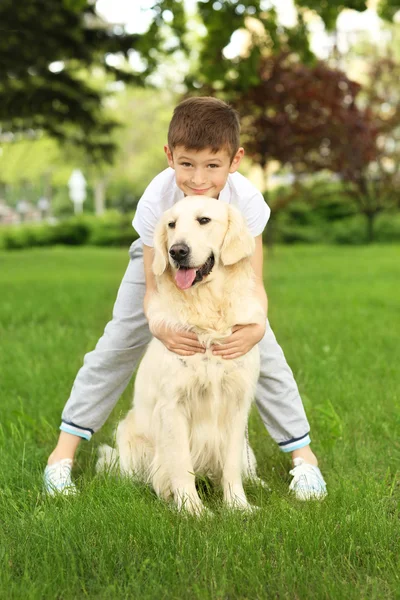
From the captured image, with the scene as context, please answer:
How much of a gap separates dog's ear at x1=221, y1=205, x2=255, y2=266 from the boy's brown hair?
29 centimetres

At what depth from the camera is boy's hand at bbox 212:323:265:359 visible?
315 centimetres

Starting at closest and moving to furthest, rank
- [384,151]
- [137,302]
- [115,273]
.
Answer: [137,302], [115,273], [384,151]

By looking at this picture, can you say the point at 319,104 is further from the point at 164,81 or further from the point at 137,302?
the point at 164,81

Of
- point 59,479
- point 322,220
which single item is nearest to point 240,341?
point 59,479

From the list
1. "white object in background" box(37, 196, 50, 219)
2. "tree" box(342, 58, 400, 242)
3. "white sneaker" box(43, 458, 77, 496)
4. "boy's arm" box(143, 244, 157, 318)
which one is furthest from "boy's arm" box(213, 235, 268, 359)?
"white object in background" box(37, 196, 50, 219)

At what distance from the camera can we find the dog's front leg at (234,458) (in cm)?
327

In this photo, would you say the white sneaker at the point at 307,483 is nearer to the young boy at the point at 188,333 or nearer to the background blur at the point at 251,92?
the young boy at the point at 188,333

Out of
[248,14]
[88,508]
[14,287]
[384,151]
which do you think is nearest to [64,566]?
[88,508]

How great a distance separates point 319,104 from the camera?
55.7ft

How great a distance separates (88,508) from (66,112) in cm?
1290

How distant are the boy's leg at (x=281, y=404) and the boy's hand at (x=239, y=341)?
45 centimetres

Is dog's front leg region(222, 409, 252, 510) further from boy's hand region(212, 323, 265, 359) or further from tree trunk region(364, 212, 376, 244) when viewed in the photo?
tree trunk region(364, 212, 376, 244)

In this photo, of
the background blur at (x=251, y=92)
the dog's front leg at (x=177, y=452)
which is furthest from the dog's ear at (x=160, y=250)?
the background blur at (x=251, y=92)

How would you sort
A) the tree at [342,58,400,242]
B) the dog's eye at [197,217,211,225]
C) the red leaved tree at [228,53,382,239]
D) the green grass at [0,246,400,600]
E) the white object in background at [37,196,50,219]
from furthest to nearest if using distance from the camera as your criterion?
1. the white object in background at [37,196,50,219]
2. the tree at [342,58,400,242]
3. the red leaved tree at [228,53,382,239]
4. the dog's eye at [197,217,211,225]
5. the green grass at [0,246,400,600]
